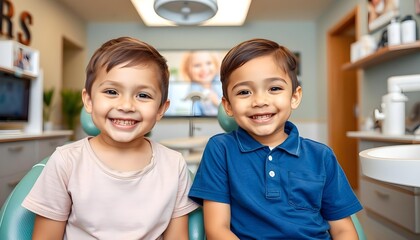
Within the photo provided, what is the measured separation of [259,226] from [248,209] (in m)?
0.05

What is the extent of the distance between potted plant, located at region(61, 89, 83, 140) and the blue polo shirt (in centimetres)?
430

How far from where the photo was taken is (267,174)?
0.94m

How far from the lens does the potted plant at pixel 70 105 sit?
16.2 ft

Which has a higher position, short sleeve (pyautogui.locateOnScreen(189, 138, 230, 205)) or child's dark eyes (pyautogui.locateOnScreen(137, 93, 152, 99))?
child's dark eyes (pyautogui.locateOnScreen(137, 93, 152, 99))

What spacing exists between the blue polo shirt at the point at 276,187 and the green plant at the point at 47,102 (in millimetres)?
3856

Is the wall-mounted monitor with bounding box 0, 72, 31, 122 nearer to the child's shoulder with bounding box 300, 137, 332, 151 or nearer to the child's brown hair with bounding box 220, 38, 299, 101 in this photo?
the child's brown hair with bounding box 220, 38, 299, 101

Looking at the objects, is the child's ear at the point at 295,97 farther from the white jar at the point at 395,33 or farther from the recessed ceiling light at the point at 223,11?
the recessed ceiling light at the point at 223,11

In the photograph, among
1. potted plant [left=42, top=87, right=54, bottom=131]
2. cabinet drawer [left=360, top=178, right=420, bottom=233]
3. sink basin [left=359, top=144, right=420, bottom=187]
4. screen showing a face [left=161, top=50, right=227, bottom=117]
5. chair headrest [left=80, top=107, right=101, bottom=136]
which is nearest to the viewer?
sink basin [left=359, top=144, right=420, bottom=187]

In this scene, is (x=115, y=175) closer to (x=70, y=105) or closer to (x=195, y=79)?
(x=70, y=105)

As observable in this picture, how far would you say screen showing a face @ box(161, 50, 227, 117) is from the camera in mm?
5922

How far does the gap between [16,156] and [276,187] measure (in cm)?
269

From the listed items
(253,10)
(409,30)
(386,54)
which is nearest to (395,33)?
(409,30)

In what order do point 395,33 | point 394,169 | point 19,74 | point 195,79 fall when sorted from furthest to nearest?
point 195,79 → point 19,74 → point 395,33 → point 394,169

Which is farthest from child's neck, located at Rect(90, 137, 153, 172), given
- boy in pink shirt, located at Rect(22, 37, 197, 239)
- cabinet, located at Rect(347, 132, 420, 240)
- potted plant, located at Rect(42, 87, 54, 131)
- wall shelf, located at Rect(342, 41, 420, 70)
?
potted plant, located at Rect(42, 87, 54, 131)
